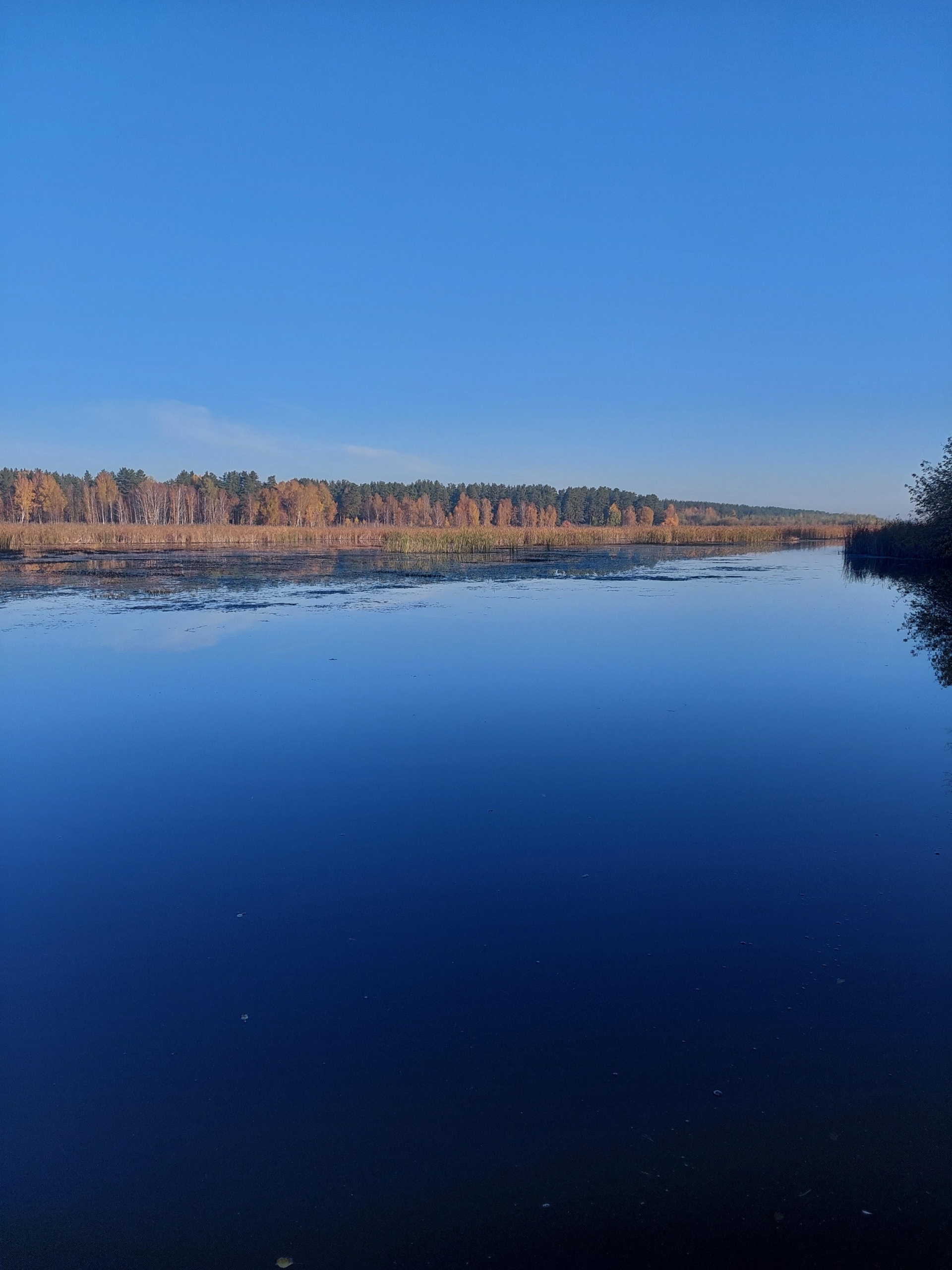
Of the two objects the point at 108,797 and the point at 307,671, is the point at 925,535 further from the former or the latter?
the point at 108,797

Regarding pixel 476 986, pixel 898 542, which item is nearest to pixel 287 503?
pixel 898 542

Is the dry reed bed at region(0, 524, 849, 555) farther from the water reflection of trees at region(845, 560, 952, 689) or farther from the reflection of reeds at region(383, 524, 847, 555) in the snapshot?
the water reflection of trees at region(845, 560, 952, 689)

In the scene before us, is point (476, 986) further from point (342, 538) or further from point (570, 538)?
point (342, 538)

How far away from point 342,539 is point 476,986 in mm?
44594

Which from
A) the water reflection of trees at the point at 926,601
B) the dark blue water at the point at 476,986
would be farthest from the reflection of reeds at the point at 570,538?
the dark blue water at the point at 476,986

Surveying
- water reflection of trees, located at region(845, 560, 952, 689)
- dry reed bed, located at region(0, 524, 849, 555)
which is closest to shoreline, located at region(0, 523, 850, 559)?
dry reed bed, located at region(0, 524, 849, 555)

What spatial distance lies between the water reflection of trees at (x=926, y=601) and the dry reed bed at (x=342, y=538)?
15459 millimetres

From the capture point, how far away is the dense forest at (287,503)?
7694 centimetres

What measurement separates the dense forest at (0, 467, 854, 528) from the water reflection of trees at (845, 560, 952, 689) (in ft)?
188

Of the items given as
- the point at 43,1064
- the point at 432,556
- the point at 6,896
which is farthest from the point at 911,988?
the point at 432,556

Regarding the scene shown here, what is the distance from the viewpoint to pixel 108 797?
4.73 metres

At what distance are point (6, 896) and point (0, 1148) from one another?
1.61m

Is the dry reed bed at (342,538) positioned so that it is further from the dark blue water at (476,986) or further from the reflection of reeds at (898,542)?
the dark blue water at (476,986)

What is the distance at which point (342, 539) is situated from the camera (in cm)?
4606
